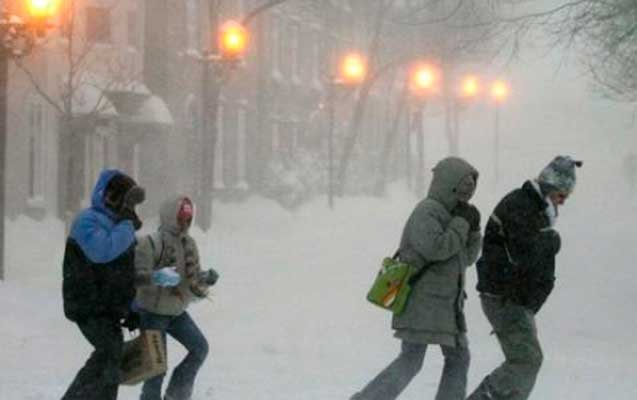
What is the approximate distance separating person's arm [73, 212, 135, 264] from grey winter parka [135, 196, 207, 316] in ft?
3.22

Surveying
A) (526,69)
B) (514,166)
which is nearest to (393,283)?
(514,166)

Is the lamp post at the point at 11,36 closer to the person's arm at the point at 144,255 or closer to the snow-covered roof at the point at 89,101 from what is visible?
the person's arm at the point at 144,255

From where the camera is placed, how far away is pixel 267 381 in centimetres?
985

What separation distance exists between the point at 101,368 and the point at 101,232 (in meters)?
0.78

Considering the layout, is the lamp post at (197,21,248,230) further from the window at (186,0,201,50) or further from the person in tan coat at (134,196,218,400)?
the person in tan coat at (134,196,218,400)

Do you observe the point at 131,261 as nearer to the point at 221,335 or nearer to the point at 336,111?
the point at 221,335

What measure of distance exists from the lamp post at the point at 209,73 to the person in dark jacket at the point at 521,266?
58.1 feet

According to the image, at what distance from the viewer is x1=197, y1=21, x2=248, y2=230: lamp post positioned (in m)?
24.4

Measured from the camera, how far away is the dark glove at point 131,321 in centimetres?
681

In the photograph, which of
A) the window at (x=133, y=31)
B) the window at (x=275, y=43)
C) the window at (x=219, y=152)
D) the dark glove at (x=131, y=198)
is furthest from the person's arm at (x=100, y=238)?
the window at (x=275, y=43)

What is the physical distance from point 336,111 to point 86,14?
74.2ft

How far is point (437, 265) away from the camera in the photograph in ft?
23.7

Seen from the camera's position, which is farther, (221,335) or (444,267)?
(221,335)

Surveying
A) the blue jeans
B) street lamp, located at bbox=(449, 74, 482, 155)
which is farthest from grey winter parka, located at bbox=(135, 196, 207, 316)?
street lamp, located at bbox=(449, 74, 482, 155)
